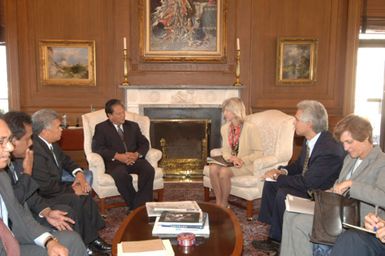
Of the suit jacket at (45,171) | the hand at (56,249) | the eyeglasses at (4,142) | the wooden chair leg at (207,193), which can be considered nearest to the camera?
the eyeglasses at (4,142)

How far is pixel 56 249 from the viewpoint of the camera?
2.19 meters

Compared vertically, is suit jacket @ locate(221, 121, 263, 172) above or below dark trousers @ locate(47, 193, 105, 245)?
above

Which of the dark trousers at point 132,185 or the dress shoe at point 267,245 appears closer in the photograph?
the dress shoe at point 267,245

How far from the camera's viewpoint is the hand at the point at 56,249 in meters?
2.18

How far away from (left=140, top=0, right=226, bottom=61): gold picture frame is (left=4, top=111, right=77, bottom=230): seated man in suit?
372 centimetres

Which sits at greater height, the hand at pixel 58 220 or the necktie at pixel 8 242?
the necktie at pixel 8 242

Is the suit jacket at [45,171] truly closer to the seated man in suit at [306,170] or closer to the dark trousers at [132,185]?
the dark trousers at [132,185]

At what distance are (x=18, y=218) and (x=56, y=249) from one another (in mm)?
Answer: 291

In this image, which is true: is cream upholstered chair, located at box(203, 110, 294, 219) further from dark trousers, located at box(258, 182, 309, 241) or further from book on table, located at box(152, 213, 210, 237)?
book on table, located at box(152, 213, 210, 237)

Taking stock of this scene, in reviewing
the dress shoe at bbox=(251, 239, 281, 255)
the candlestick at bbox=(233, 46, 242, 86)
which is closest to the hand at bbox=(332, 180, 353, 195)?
the dress shoe at bbox=(251, 239, 281, 255)

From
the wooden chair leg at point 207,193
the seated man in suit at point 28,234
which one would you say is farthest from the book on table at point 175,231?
the wooden chair leg at point 207,193

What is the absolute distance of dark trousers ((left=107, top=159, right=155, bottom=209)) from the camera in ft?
13.8

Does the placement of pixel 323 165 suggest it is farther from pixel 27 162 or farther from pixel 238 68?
pixel 238 68

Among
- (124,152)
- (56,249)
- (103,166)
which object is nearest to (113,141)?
(124,152)
